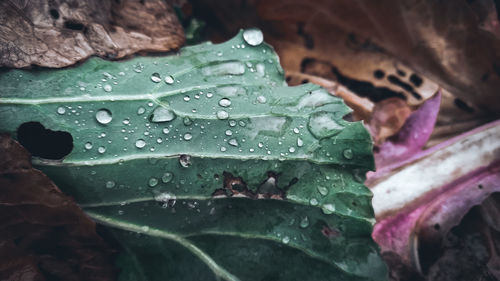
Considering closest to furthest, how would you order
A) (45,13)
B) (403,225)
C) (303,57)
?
(45,13) → (403,225) → (303,57)

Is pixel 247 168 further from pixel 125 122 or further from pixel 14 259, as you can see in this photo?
Answer: pixel 14 259

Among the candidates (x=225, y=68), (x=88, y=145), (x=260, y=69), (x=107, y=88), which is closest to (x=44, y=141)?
(x=88, y=145)

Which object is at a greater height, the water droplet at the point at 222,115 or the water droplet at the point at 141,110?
the water droplet at the point at 222,115

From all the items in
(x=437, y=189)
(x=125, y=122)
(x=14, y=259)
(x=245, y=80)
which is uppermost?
(x=245, y=80)

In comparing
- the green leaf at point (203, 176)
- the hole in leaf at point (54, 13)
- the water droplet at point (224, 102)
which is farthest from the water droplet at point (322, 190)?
the hole in leaf at point (54, 13)

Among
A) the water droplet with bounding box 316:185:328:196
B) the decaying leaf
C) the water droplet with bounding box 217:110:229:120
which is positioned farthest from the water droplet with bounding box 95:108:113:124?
the decaying leaf

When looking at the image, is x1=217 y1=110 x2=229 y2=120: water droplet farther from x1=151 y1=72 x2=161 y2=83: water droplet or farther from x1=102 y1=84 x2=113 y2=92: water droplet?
x1=102 y1=84 x2=113 y2=92: water droplet

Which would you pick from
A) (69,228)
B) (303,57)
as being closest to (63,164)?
(69,228)

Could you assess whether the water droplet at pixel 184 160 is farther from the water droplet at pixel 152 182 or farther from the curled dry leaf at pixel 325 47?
the curled dry leaf at pixel 325 47
